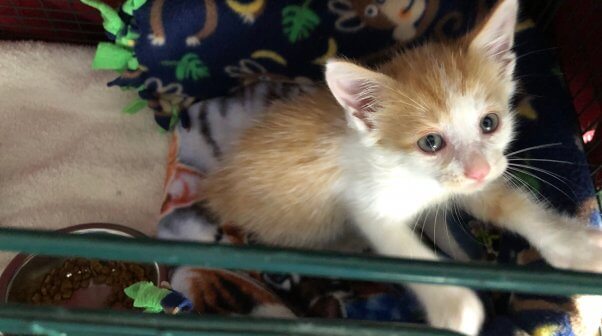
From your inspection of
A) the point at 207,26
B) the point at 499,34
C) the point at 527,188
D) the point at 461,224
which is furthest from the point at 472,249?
the point at 207,26

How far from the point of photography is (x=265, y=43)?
183 centimetres

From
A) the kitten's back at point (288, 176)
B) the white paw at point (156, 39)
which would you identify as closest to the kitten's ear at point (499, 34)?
the kitten's back at point (288, 176)

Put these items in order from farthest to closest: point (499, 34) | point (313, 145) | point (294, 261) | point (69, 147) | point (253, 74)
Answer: point (69, 147) < point (253, 74) < point (313, 145) < point (499, 34) < point (294, 261)

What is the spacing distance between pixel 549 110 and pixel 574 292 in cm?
98

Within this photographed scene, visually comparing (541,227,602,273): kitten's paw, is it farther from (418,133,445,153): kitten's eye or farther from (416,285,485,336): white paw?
(418,133,445,153): kitten's eye

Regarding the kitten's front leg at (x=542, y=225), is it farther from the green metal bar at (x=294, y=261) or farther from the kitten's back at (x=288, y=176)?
the green metal bar at (x=294, y=261)

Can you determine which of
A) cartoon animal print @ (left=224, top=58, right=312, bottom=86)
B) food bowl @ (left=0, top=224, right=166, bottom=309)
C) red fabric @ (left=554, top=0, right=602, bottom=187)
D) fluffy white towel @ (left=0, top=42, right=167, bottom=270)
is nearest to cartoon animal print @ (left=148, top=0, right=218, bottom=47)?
cartoon animal print @ (left=224, top=58, right=312, bottom=86)

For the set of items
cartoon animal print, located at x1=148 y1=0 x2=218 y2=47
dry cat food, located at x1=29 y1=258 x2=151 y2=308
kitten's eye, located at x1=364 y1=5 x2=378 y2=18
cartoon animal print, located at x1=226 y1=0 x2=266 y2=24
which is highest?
kitten's eye, located at x1=364 y1=5 x2=378 y2=18

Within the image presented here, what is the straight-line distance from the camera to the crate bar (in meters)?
0.78

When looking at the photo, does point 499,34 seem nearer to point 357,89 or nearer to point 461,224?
point 357,89

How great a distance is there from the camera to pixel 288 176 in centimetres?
159

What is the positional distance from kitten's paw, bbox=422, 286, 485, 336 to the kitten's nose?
241mm

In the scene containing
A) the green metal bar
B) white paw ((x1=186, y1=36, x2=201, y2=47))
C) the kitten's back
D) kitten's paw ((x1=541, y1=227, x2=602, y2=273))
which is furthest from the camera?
white paw ((x1=186, y1=36, x2=201, y2=47))

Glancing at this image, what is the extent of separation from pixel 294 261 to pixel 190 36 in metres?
1.19
